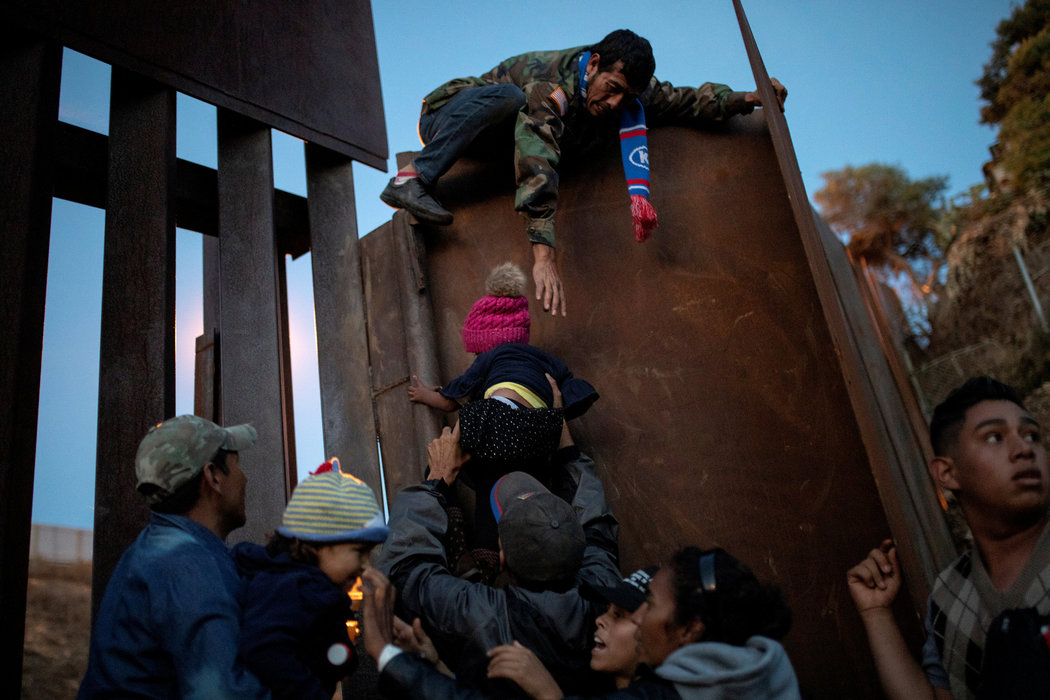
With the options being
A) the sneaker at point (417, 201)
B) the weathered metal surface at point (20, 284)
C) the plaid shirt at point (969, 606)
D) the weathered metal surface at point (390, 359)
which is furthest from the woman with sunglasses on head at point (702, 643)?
the sneaker at point (417, 201)

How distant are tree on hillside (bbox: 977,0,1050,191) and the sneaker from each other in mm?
16196

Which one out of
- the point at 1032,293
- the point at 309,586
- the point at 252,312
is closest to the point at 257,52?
the point at 252,312

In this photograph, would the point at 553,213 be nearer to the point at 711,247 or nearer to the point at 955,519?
the point at 711,247

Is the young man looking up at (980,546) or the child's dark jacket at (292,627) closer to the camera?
the child's dark jacket at (292,627)

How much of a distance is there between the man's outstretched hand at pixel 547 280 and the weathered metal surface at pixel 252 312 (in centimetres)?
136

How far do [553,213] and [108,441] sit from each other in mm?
2191

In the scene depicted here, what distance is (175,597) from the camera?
66.1 inches

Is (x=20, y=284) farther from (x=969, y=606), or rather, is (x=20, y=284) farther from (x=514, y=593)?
(x=969, y=606)

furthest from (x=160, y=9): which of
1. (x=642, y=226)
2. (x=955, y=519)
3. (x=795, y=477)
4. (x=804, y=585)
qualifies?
(x=955, y=519)

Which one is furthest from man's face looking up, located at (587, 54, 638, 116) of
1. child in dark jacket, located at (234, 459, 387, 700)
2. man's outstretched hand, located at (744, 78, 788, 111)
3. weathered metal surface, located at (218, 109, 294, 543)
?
child in dark jacket, located at (234, 459, 387, 700)

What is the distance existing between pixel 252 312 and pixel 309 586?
84.9 inches

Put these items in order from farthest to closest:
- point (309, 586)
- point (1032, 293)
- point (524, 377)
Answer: point (1032, 293) → point (524, 377) → point (309, 586)

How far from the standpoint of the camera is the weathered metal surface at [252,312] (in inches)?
134

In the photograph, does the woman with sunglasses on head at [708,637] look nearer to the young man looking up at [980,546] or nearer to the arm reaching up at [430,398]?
the young man looking up at [980,546]
